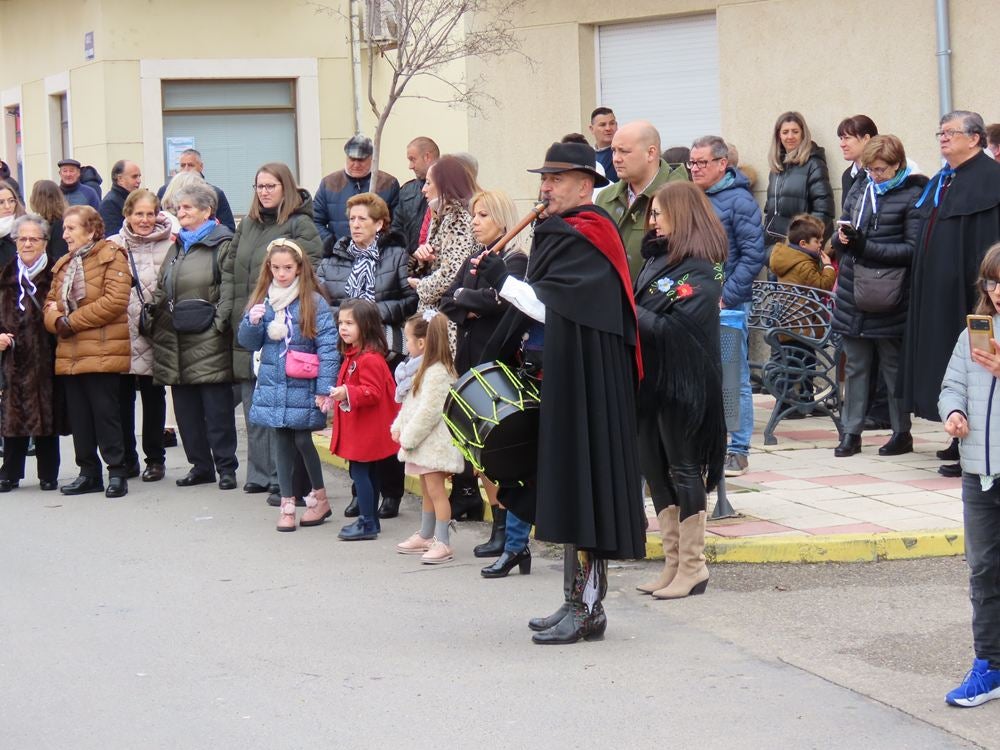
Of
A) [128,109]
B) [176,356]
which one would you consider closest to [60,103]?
[128,109]

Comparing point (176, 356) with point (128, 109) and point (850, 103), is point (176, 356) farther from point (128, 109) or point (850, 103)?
point (128, 109)

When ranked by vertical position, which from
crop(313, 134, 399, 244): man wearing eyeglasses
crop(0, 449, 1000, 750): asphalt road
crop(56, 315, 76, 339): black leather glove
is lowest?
crop(0, 449, 1000, 750): asphalt road

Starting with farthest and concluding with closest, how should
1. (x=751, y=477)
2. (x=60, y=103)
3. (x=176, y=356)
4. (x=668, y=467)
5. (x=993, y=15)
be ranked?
(x=60, y=103), (x=993, y=15), (x=176, y=356), (x=751, y=477), (x=668, y=467)

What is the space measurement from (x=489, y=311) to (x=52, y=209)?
18.1 feet

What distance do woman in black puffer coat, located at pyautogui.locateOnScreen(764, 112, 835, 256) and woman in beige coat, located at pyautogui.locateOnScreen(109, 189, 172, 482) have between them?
4873 mm

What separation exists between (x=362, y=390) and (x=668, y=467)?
87.4 inches

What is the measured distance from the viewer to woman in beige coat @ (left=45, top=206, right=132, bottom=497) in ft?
33.9

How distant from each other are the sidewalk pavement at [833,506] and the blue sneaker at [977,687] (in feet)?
7.82

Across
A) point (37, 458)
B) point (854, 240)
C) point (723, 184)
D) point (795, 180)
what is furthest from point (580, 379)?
point (795, 180)

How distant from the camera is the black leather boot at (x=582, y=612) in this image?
6566 mm

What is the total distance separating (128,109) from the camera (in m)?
20.8

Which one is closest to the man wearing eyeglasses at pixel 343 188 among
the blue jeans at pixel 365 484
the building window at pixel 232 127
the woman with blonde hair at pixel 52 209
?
the woman with blonde hair at pixel 52 209

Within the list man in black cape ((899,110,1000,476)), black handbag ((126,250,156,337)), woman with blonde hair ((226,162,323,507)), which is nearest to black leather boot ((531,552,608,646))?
man in black cape ((899,110,1000,476))

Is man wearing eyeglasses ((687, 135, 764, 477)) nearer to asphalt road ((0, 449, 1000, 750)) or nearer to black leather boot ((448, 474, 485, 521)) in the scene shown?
black leather boot ((448, 474, 485, 521))
